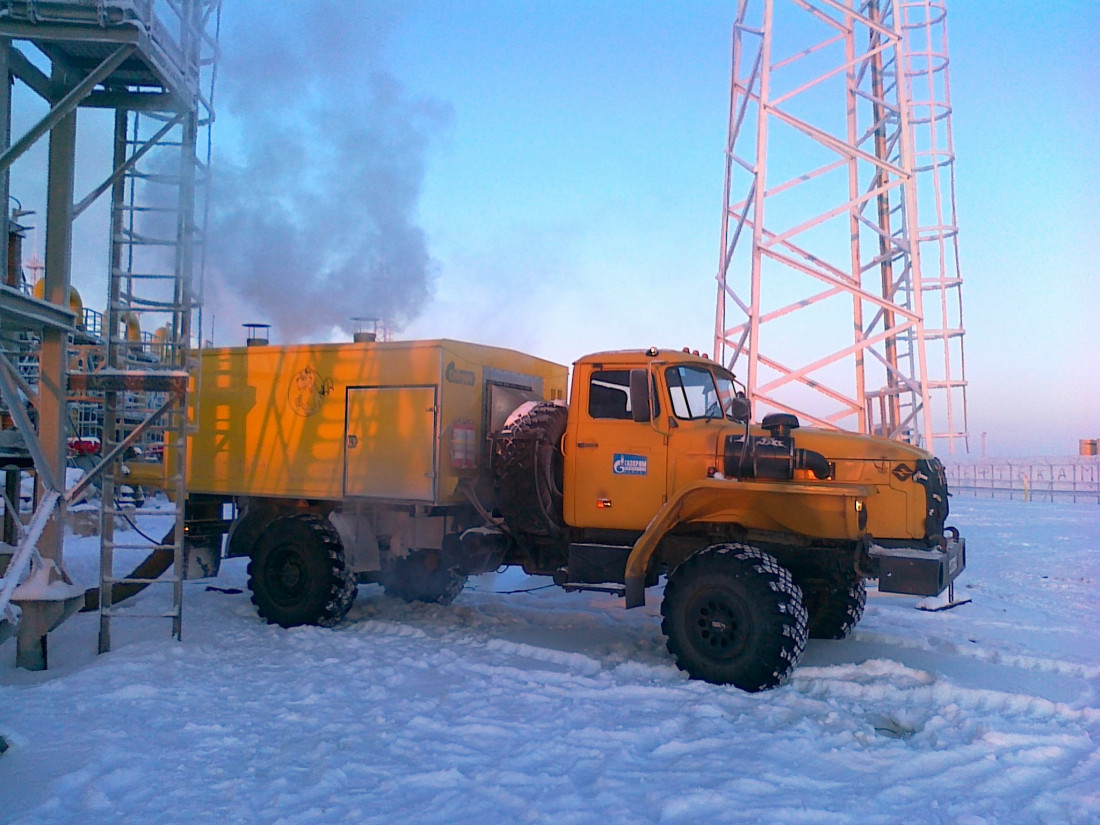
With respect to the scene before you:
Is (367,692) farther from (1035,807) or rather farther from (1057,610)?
(1057,610)

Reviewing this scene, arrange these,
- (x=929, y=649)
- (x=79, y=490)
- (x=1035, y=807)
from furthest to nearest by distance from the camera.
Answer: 1. (x=929, y=649)
2. (x=79, y=490)
3. (x=1035, y=807)

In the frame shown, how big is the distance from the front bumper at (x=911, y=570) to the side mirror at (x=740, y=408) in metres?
1.65

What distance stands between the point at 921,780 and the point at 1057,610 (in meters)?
5.94

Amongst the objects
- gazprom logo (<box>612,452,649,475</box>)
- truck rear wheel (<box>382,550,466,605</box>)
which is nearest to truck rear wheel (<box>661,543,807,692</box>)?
gazprom logo (<box>612,452,649,475</box>)

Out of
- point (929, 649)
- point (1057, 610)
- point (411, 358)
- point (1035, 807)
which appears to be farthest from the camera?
point (1057, 610)

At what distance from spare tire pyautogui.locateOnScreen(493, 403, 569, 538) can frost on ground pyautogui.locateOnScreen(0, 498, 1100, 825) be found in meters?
1.20

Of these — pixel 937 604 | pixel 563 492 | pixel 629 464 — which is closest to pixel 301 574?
pixel 563 492

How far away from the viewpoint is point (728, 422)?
746 cm

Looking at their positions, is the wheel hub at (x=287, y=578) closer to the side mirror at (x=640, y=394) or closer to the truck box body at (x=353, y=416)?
the truck box body at (x=353, y=416)

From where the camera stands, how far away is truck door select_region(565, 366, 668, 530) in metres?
7.23

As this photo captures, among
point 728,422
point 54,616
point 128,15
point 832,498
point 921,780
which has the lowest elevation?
point 921,780

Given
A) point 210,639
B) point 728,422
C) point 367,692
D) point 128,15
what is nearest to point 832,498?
point 728,422

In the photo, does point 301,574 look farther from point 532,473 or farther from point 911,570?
point 911,570

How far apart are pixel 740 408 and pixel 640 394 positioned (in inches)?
39.9
